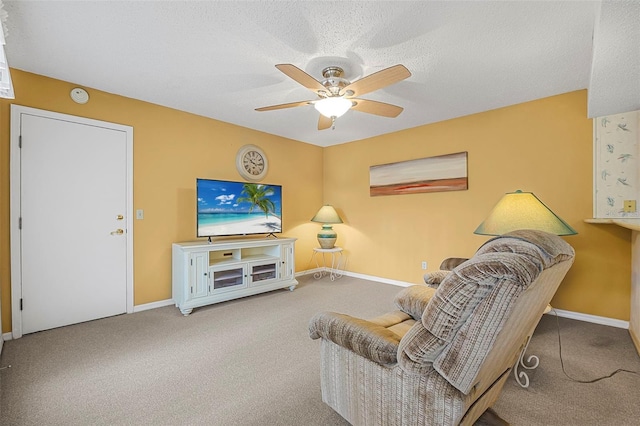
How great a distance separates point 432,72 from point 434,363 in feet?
8.05

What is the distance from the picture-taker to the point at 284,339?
8.23ft

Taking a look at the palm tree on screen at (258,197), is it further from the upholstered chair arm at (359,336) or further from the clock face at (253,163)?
the upholstered chair arm at (359,336)

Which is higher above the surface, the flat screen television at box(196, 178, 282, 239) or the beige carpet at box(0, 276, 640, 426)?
the flat screen television at box(196, 178, 282, 239)

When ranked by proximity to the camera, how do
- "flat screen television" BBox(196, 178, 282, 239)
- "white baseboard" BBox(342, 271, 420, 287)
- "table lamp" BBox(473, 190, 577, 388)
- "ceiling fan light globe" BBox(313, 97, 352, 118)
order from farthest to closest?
"white baseboard" BBox(342, 271, 420, 287), "flat screen television" BBox(196, 178, 282, 239), "ceiling fan light globe" BBox(313, 97, 352, 118), "table lamp" BBox(473, 190, 577, 388)

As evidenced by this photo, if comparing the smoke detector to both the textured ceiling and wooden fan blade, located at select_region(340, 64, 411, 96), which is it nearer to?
the textured ceiling

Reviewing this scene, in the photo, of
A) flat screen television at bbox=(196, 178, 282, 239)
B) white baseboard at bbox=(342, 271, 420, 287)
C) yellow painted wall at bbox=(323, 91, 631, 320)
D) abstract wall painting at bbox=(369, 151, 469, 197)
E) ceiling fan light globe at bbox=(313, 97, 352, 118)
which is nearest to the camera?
ceiling fan light globe at bbox=(313, 97, 352, 118)

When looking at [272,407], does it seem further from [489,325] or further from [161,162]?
[161,162]

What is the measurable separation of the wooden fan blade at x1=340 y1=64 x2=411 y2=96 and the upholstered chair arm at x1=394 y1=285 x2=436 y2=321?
4.80ft

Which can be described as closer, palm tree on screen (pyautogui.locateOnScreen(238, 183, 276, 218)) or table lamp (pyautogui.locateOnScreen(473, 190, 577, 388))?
table lamp (pyautogui.locateOnScreen(473, 190, 577, 388))

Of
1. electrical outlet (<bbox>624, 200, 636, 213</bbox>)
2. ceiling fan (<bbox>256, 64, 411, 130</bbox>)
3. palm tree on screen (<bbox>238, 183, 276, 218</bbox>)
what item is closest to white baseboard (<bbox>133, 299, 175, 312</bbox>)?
palm tree on screen (<bbox>238, 183, 276, 218</bbox>)

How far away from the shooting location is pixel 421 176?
414 cm

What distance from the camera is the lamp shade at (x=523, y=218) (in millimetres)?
2256

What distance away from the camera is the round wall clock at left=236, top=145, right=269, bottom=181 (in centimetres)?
417

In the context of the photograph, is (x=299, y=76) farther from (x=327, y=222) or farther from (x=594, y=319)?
(x=594, y=319)
